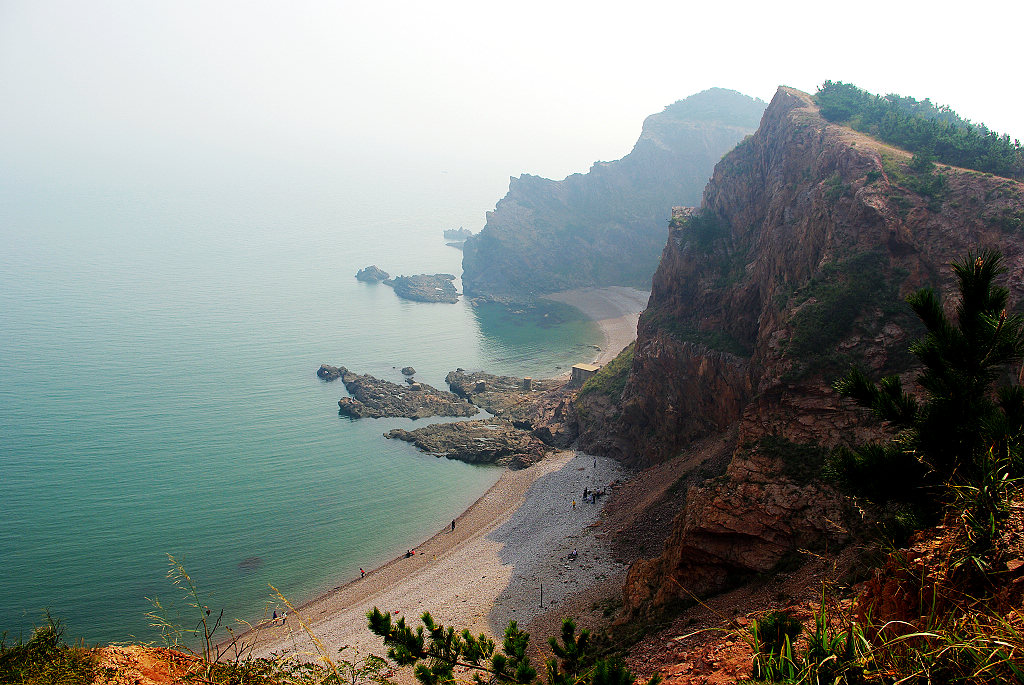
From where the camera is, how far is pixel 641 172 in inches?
5000

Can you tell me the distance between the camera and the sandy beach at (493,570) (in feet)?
88.2

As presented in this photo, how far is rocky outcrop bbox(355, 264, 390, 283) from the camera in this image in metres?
124

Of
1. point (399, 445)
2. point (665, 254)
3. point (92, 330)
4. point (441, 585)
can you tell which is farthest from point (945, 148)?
point (92, 330)

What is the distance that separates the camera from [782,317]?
2830 cm

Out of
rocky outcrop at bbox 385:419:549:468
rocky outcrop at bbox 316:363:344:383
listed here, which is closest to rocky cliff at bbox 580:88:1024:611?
rocky outcrop at bbox 385:419:549:468

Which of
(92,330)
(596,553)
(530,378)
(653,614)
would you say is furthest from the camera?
(92,330)

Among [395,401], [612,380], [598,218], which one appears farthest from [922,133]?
[598,218]

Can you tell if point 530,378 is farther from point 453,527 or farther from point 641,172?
point 641,172

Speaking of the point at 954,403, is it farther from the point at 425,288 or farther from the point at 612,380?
the point at 425,288

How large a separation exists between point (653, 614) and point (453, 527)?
2175 centimetres

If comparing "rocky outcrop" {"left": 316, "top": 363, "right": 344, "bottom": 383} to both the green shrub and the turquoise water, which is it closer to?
the turquoise water

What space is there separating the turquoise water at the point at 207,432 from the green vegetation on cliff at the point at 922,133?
36.0 metres

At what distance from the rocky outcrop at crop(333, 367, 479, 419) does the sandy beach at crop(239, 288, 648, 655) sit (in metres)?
16.3

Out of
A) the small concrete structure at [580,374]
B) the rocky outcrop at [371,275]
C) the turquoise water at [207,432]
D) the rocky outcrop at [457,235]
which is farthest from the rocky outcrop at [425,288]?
the rocky outcrop at [457,235]
